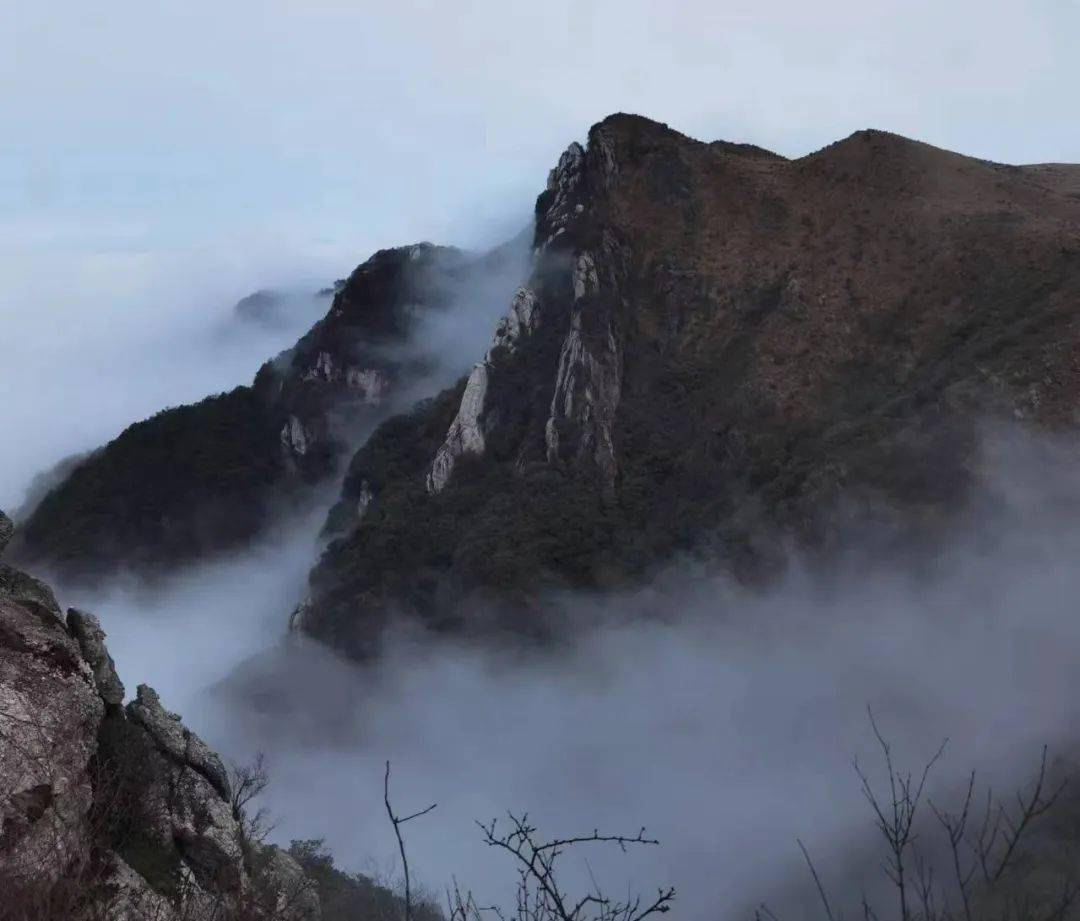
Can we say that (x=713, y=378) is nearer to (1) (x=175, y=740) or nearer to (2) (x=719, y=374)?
(2) (x=719, y=374)

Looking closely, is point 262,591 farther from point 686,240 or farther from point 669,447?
point 686,240

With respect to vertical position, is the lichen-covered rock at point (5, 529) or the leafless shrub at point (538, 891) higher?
the lichen-covered rock at point (5, 529)

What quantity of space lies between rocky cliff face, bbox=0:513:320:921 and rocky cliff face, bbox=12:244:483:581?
113838 mm

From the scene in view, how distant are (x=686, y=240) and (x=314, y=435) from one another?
66834 mm

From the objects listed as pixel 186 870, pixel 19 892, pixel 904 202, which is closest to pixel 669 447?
pixel 904 202

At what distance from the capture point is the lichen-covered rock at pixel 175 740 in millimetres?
19266

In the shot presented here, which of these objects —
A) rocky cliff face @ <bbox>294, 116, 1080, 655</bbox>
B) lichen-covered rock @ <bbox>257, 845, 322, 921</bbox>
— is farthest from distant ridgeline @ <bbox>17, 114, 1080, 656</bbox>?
lichen-covered rock @ <bbox>257, 845, 322, 921</bbox>

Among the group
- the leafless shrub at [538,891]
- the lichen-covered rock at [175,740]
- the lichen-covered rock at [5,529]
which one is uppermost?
the lichen-covered rock at [5,529]

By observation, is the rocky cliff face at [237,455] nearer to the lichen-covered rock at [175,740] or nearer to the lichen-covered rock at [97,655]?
the lichen-covered rock at [97,655]

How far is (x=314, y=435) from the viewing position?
5330 inches

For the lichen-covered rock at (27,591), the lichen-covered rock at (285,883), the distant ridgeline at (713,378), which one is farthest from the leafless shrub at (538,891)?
the distant ridgeline at (713,378)

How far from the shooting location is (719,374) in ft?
297

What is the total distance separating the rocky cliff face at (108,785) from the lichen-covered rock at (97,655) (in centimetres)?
3

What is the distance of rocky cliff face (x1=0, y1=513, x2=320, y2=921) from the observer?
1397 centimetres
